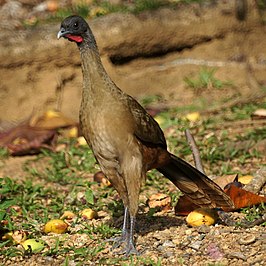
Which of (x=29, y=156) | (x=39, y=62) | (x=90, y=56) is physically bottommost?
(x=29, y=156)

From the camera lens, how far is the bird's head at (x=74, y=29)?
16.3 ft

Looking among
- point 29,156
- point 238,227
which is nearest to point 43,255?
point 238,227

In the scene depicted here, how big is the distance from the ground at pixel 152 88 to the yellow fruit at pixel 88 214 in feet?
0.24

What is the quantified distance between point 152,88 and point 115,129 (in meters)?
4.53

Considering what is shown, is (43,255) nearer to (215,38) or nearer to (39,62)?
(39,62)

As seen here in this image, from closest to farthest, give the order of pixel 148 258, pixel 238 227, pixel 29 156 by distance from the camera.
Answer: pixel 148 258, pixel 238 227, pixel 29 156

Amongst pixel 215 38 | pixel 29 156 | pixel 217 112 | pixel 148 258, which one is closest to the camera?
pixel 148 258

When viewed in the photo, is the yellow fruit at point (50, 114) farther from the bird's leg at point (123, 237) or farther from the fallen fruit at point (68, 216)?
Answer: the bird's leg at point (123, 237)

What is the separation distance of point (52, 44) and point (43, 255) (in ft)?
13.9

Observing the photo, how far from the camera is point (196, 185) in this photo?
530 cm

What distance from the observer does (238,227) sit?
5117mm

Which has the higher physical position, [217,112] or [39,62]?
[39,62]

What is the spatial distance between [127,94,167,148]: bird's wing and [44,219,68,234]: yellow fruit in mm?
939

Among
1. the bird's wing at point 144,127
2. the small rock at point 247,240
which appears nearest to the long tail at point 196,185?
the bird's wing at point 144,127
